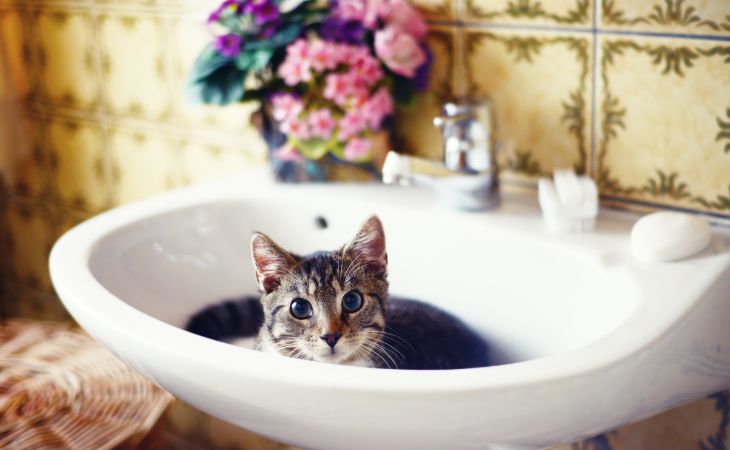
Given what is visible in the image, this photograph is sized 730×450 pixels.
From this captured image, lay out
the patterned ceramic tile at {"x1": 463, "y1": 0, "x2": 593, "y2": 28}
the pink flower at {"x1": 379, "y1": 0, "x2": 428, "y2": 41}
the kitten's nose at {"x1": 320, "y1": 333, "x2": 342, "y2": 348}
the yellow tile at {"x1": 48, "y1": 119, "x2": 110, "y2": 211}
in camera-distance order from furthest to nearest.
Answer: the yellow tile at {"x1": 48, "y1": 119, "x2": 110, "y2": 211} → the pink flower at {"x1": 379, "y1": 0, "x2": 428, "y2": 41} → the patterned ceramic tile at {"x1": 463, "y1": 0, "x2": 593, "y2": 28} → the kitten's nose at {"x1": 320, "y1": 333, "x2": 342, "y2": 348}

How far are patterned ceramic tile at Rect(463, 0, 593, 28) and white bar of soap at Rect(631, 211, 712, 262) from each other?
0.28 metres

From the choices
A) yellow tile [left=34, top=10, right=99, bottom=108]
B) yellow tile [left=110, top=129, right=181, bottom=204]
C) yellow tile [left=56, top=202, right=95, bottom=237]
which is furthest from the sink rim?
yellow tile [left=56, top=202, right=95, bottom=237]

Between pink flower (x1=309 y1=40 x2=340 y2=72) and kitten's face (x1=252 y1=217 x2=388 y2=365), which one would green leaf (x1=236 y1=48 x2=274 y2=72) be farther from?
kitten's face (x1=252 y1=217 x2=388 y2=365)

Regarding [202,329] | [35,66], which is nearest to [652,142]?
[202,329]

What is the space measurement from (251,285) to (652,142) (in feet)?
1.84

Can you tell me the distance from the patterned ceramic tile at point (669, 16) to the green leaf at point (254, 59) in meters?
0.44

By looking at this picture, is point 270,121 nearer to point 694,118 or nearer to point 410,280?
point 410,280

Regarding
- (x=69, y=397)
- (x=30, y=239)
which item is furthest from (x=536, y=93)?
(x=30, y=239)

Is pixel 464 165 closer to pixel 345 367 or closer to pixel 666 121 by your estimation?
pixel 666 121

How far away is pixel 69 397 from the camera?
1.20 meters

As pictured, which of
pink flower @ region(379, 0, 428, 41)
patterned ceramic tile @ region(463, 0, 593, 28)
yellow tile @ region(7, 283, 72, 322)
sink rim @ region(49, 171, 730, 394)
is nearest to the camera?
sink rim @ region(49, 171, 730, 394)

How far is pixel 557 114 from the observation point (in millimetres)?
1098

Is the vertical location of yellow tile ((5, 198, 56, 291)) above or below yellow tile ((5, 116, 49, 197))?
below

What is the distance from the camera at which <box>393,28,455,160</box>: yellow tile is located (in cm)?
119
